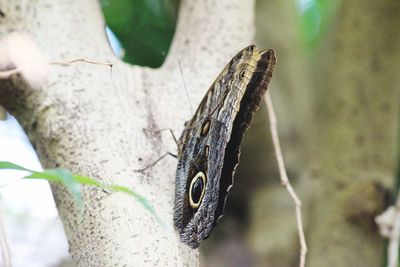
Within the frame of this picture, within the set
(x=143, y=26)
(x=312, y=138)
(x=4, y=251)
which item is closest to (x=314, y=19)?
(x=312, y=138)

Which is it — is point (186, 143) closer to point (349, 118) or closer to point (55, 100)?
point (55, 100)

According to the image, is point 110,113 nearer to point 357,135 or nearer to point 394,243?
point 394,243

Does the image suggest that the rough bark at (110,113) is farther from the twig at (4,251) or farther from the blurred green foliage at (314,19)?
the blurred green foliage at (314,19)


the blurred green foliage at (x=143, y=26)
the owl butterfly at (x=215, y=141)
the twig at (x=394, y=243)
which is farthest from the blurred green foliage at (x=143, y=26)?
the twig at (x=394, y=243)

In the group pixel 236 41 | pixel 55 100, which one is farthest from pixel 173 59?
pixel 55 100

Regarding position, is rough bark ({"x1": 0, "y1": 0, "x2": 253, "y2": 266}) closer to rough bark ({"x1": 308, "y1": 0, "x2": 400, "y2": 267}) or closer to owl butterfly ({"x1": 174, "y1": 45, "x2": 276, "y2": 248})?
owl butterfly ({"x1": 174, "y1": 45, "x2": 276, "y2": 248})

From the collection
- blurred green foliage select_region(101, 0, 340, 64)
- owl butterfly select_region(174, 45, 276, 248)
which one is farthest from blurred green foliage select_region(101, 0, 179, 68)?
owl butterfly select_region(174, 45, 276, 248)
